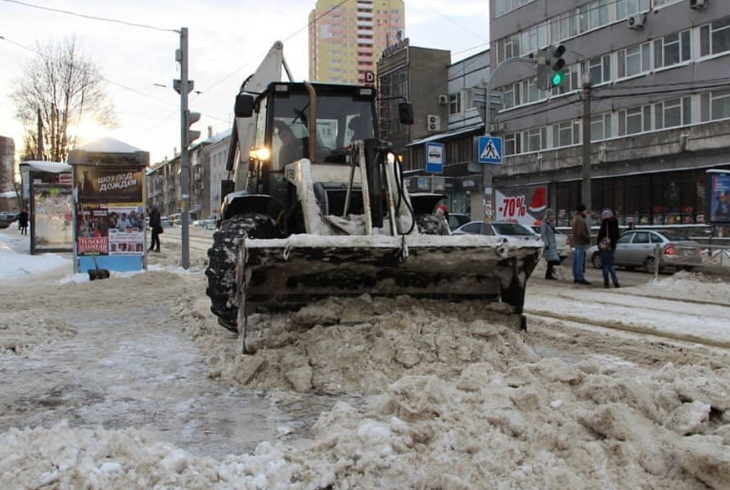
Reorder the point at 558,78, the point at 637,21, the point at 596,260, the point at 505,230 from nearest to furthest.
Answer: the point at 558,78 < the point at 505,230 < the point at 596,260 < the point at 637,21

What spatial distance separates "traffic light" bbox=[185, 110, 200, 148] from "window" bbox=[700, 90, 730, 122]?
22.0 m

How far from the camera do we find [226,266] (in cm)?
646

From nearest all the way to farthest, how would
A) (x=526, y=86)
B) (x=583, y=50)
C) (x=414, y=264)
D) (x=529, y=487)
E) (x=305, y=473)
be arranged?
(x=529, y=487) < (x=305, y=473) < (x=414, y=264) < (x=583, y=50) < (x=526, y=86)

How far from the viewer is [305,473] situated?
3.37 meters

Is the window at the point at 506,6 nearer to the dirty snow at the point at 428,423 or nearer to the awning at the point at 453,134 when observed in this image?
the awning at the point at 453,134

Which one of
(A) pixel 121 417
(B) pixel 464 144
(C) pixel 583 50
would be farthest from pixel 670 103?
(A) pixel 121 417

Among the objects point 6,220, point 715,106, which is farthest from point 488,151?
point 6,220

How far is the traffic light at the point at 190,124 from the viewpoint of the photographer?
17.2 meters

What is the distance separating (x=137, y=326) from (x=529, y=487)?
6439 mm

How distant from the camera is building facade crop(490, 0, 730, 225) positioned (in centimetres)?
2853

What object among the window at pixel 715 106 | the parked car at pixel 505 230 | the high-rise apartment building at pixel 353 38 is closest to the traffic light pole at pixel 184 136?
the parked car at pixel 505 230

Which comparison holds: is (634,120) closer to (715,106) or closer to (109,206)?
(715,106)

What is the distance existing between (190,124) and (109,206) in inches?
133

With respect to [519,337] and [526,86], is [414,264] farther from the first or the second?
[526,86]
